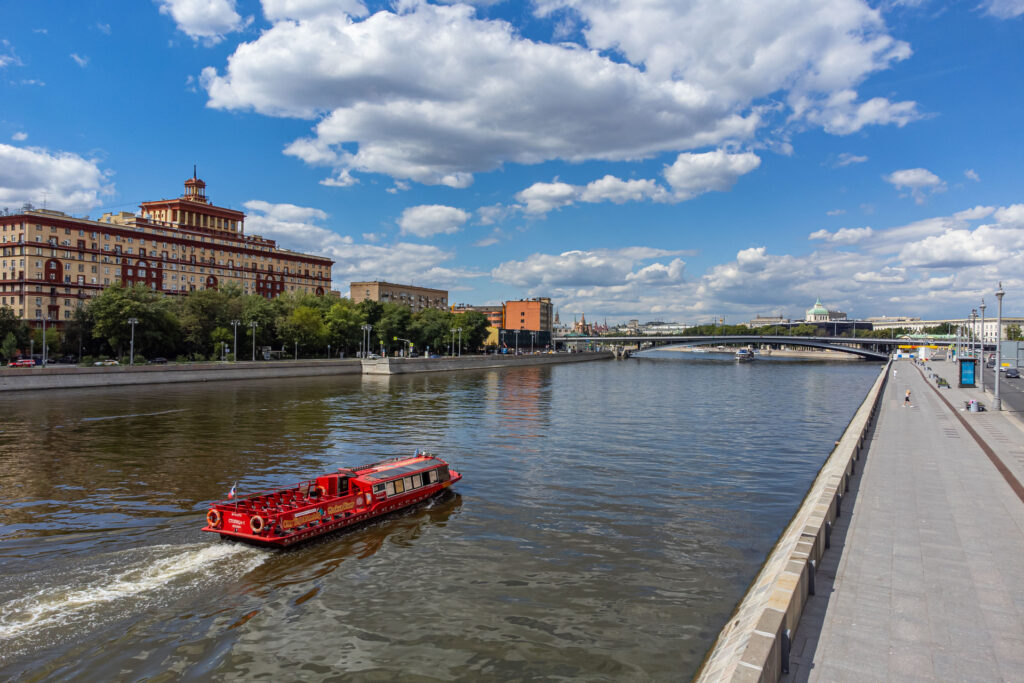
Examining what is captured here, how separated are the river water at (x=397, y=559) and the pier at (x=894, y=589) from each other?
88.0 inches

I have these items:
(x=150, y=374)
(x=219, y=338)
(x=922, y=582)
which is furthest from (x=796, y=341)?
(x=922, y=582)

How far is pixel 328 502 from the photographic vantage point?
17141mm

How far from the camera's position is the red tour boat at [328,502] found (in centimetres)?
1584

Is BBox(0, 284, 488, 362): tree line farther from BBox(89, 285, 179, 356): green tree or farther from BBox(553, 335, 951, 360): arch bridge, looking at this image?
BBox(553, 335, 951, 360): arch bridge

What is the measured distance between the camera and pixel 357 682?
1003 cm

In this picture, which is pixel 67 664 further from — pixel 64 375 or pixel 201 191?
pixel 201 191

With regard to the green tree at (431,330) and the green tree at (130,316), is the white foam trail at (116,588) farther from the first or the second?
the green tree at (431,330)

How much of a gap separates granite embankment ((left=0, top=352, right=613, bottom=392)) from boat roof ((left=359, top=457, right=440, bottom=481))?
1911 inches

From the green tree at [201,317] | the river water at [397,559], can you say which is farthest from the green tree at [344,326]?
the river water at [397,559]

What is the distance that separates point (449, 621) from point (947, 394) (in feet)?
171

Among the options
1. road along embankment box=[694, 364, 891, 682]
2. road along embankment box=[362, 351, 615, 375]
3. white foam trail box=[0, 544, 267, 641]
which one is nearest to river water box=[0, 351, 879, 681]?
white foam trail box=[0, 544, 267, 641]

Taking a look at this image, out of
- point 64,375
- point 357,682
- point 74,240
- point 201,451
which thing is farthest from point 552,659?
point 74,240

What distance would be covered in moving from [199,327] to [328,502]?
7314 cm

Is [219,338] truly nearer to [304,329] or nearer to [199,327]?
[199,327]
